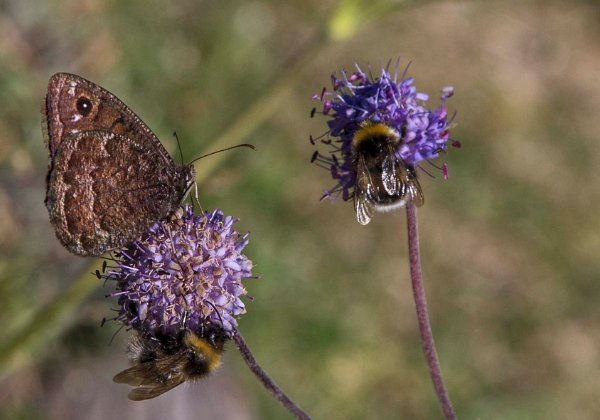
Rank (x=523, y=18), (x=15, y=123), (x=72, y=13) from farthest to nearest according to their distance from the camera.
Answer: (x=523, y=18) < (x=72, y=13) < (x=15, y=123)

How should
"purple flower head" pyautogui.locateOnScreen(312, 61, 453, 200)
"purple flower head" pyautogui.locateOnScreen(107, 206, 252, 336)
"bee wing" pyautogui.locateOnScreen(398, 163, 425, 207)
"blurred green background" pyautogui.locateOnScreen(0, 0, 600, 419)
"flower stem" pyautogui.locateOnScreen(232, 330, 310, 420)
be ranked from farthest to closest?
"blurred green background" pyautogui.locateOnScreen(0, 0, 600, 419) → "purple flower head" pyautogui.locateOnScreen(312, 61, 453, 200) → "bee wing" pyautogui.locateOnScreen(398, 163, 425, 207) → "purple flower head" pyautogui.locateOnScreen(107, 206, 252, 336) → "flower stem" pyautogui.locateOnScreen(232, 330, 310, 420)

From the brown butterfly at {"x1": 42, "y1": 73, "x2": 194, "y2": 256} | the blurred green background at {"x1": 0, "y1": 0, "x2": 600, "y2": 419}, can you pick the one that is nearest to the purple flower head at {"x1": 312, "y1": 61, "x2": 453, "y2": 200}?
the brown butterfly at {"x1": 42, "y1": 73, "x2": 194, "y2": 256}

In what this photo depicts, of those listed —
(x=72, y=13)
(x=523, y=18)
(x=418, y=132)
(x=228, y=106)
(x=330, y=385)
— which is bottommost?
(x=418, y=132)

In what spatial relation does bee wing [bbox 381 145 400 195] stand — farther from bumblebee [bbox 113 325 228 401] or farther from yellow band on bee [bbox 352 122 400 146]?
bumblebee [bbox 113 325 228 401]

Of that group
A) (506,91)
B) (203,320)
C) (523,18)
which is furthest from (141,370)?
(523,18)

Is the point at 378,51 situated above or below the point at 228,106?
above

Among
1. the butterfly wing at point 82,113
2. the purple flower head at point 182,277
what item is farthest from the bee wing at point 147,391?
the butterfly wing at point 82,113

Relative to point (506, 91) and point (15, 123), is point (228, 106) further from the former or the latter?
point (506, 91)

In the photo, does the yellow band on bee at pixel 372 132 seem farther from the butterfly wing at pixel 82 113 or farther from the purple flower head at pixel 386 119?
the butterfly wing at pixel 82 113
